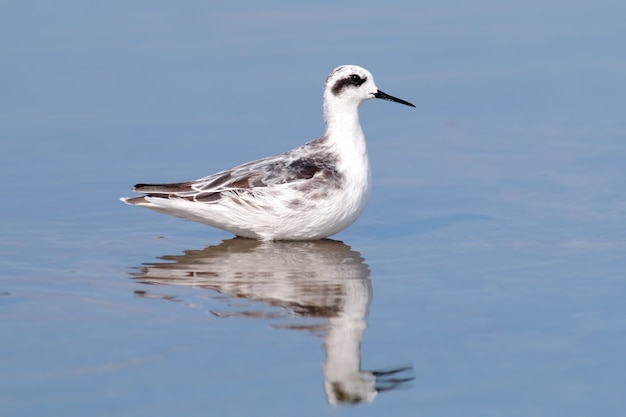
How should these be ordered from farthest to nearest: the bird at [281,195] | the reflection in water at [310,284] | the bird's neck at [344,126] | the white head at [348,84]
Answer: the white head at [348,84]
the bird's neck at [344,126]
the bird at [281,195]
the reflection in water at [310,284]

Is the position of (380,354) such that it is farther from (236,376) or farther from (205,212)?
(205,212)

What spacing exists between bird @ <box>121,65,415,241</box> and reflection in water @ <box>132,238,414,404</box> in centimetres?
21

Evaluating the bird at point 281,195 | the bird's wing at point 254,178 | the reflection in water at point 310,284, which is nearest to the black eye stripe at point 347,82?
the bird at point 281,195

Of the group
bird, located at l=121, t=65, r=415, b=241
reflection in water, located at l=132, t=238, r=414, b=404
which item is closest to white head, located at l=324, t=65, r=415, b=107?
bird, located at l=121, t=65, r=415, b=241

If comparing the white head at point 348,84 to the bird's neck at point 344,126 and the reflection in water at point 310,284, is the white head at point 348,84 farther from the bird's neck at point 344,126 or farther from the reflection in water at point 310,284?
the reflection in water at point 310,284

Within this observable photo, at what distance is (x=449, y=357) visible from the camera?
28.1ft

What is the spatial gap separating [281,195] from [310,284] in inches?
68.9

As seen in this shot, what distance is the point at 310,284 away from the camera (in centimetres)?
1047

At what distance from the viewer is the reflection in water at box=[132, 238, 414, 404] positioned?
27.2 ft

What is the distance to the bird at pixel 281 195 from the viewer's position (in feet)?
39.2

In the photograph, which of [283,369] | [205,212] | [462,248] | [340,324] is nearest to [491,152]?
[462,248]

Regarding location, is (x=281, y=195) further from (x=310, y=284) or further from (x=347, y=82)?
(x=310, y=284)

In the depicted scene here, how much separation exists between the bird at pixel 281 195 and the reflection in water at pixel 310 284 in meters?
0.21

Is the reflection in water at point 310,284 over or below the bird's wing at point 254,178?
below
